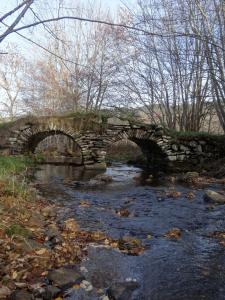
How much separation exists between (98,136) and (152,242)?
28.9 feet

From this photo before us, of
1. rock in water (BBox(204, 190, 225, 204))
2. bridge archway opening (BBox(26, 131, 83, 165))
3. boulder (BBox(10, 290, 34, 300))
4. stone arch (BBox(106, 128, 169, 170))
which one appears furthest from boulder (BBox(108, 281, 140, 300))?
bridge archway opening (BBox(26, 131, 83, 165))

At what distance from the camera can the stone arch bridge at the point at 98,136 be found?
515 inches

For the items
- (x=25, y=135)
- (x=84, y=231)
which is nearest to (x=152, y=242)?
(x=84, y=231)

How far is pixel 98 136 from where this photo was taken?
13.1 meters

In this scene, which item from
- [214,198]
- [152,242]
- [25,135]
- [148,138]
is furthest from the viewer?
[25,135]

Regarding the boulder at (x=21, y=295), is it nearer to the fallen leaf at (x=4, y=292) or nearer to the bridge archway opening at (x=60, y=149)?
the fallen leaf at (x=4, y=292)

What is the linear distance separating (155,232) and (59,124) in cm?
880

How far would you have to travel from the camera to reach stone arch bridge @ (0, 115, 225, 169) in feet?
42.9

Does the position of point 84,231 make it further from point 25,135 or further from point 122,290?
point 25,135

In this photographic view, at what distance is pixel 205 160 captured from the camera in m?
13.3

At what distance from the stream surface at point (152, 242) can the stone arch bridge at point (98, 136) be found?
437 centimetres

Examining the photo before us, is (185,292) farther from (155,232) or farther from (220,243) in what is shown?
(155,232)

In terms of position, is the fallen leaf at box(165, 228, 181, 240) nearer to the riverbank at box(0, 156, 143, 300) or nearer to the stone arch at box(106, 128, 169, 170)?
the riverbank at box(0, 156, 143, 300)

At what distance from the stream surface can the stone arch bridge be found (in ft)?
14.3
